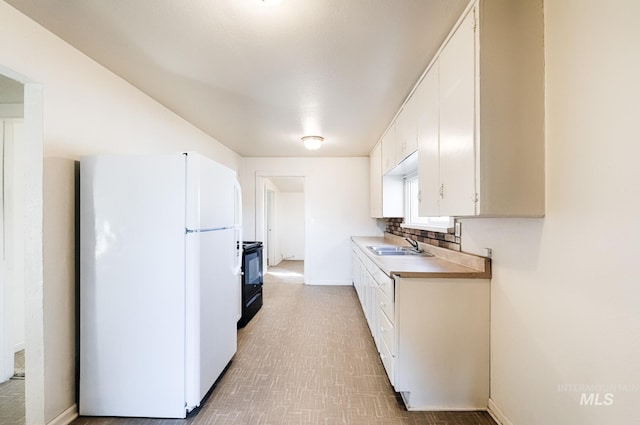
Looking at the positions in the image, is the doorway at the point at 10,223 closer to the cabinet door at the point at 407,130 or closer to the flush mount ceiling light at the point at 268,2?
the flush mount ceiling light at the point at 268,2

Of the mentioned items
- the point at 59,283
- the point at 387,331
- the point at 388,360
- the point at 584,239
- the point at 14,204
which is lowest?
the point at 388,360

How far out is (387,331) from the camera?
2.16 metres

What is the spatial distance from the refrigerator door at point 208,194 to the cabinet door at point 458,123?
1.58 meters

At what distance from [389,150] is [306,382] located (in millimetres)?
2579

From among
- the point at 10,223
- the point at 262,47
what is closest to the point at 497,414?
the point at 262,47

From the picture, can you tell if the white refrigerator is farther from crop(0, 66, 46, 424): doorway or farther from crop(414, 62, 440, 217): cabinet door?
crop(414, 62, 440, 217): cabinet door

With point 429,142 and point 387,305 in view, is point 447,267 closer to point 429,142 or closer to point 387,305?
point 387,305

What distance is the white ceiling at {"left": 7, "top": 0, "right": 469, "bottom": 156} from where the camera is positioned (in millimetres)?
1523

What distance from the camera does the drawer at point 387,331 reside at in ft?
6.51

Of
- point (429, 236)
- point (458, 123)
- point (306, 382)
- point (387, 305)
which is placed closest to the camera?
point (458, 123)

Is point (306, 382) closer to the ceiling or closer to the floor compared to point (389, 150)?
closer to the floor

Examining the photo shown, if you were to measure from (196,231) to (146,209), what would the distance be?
343mm

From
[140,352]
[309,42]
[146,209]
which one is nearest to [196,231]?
[146,209]

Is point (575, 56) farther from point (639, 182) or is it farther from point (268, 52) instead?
point (268, 52)
